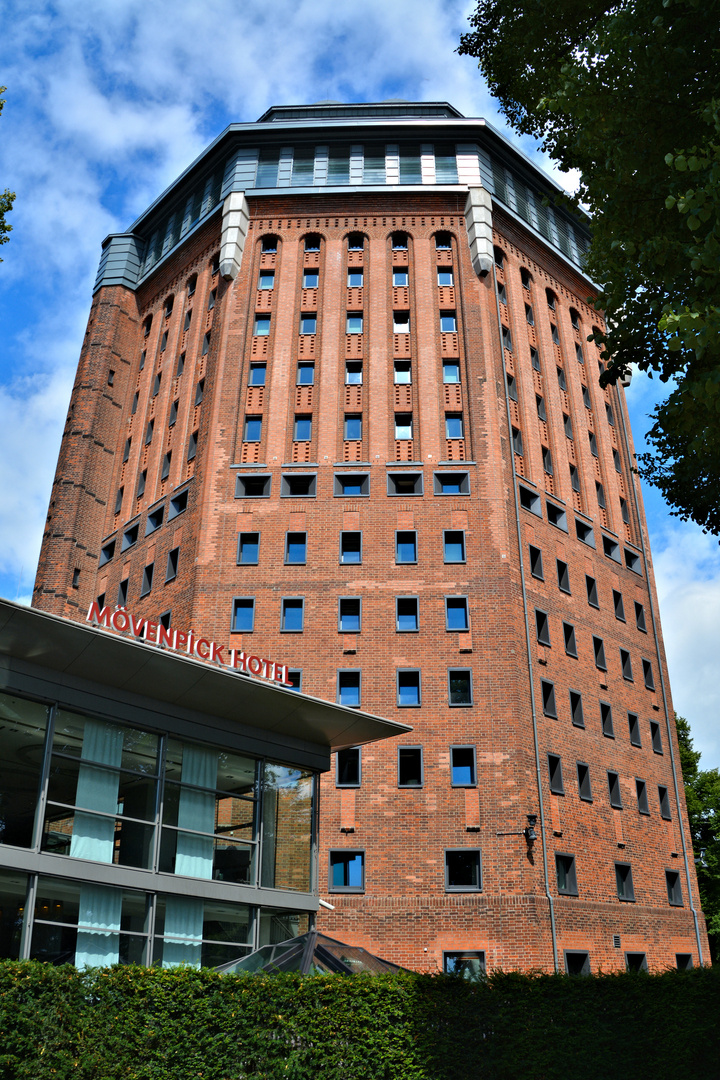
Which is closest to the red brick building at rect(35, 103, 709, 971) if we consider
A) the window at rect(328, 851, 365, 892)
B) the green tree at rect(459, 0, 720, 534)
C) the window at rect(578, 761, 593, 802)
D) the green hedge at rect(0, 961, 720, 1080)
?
the window at rect(328, 851, 365, 892)

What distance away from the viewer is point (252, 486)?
41.5 meters

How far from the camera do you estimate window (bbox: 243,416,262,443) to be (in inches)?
1671

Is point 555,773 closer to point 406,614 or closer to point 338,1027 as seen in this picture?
point 406,614

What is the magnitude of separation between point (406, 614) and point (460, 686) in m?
3.65

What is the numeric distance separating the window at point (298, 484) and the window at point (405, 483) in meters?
3.32

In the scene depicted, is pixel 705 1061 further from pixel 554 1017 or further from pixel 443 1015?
pixel 443 1015

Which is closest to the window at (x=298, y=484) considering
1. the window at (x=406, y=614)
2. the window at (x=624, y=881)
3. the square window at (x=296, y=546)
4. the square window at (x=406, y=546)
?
the square window at (x=296, y=546)

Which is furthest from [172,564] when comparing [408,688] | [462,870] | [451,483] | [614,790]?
[614,790]

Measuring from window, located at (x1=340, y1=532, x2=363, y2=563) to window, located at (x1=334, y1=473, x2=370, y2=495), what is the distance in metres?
1.98

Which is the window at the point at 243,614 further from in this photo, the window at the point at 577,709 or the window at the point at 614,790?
the window at the point at 614,790

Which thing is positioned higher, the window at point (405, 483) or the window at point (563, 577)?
the window at point (405, 483)

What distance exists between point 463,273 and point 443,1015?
35.9 metres

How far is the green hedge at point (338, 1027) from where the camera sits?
13.8m

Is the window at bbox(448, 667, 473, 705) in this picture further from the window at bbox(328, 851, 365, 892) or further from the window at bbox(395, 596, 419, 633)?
the window at bbox(328, 851, 365, 892)
